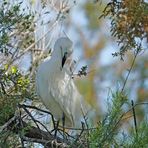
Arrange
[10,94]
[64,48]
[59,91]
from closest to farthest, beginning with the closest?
[10,94]
[64,48]
[59,91]

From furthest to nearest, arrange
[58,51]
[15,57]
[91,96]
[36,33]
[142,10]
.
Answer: [91,96], [36,33], [15,57], [58,51], [142,10]

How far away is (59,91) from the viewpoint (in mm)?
2605

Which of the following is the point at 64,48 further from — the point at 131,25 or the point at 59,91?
the point at 131,25

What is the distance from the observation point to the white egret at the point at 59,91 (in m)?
2.51

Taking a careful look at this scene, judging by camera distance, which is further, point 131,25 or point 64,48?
point 64,48

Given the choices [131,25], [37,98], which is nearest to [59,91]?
[37,98]

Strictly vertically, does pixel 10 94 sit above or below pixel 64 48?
below

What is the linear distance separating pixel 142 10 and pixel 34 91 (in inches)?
27.6

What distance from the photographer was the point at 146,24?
2.04 metres

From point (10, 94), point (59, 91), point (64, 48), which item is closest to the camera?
point (10, 94)

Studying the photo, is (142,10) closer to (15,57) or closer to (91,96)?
(15,57)

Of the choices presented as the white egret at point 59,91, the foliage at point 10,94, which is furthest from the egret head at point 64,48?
the foliage at point 10,94

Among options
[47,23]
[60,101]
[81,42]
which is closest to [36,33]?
[47,23]

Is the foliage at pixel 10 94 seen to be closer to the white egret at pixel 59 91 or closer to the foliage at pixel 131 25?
the white egret at pixel 59 91
